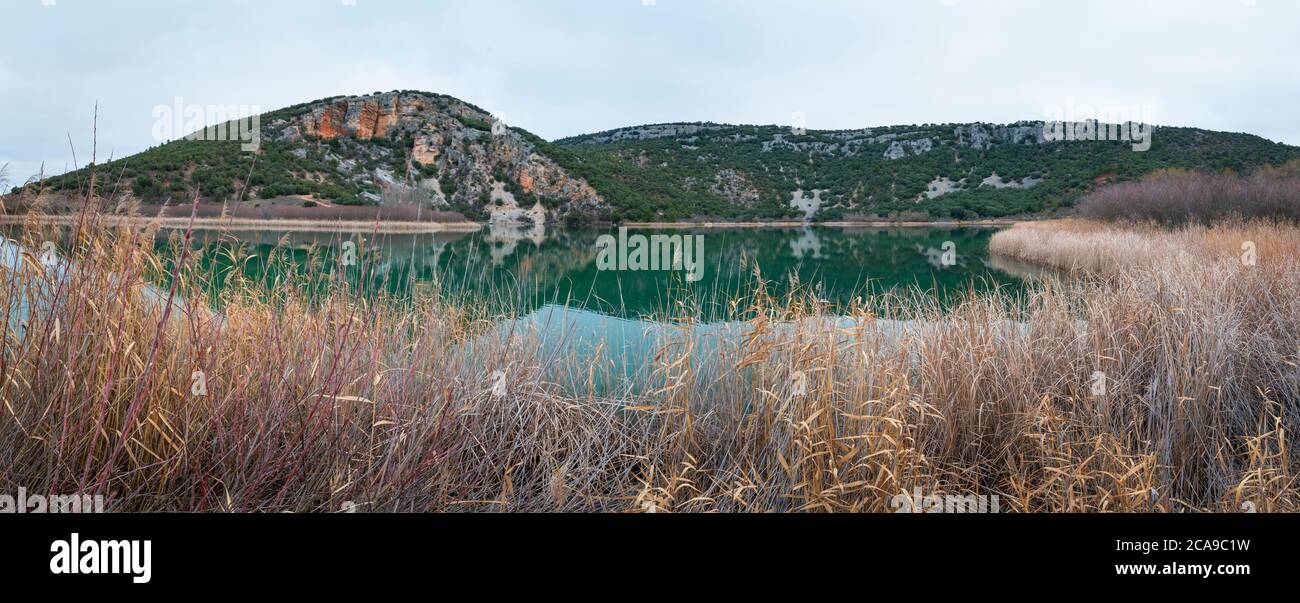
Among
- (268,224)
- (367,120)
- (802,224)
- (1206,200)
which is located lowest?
(268,224)

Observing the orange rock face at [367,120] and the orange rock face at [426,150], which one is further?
the orange rock face at [367,120]

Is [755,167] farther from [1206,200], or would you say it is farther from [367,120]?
[1206,200]

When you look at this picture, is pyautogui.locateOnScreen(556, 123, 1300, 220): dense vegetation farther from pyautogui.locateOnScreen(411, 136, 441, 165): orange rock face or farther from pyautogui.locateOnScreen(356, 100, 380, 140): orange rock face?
pyautogui.locateOnScreen(356, 100, 380, 140): orange rock face

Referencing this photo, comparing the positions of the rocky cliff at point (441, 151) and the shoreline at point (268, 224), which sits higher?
the rocky cliff at point (441, 151)

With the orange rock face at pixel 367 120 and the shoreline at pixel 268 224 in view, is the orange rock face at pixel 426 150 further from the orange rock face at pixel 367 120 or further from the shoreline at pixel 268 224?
the shoreline at pixel 268 224

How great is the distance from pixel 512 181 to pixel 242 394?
4772 cm

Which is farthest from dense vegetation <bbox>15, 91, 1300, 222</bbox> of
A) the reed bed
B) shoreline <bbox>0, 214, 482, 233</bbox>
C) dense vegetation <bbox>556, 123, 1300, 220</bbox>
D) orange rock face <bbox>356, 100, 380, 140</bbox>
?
the reed bed

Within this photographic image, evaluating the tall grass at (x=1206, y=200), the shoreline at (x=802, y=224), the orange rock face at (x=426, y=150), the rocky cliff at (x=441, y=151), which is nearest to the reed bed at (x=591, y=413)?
the tall grass at (x=1206, y=200)

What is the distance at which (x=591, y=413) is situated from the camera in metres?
3.42

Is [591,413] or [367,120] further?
[367,120]

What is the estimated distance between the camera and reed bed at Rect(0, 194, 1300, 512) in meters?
2.02

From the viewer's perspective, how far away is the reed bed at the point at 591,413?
2018 millimetres

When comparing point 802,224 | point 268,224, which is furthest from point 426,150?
point 802,224

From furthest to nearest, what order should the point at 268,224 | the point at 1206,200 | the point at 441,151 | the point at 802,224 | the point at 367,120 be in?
the point at 802,224
the point at 367,120
the point at 441,151
the point at 268,224
the point at 1206,200
